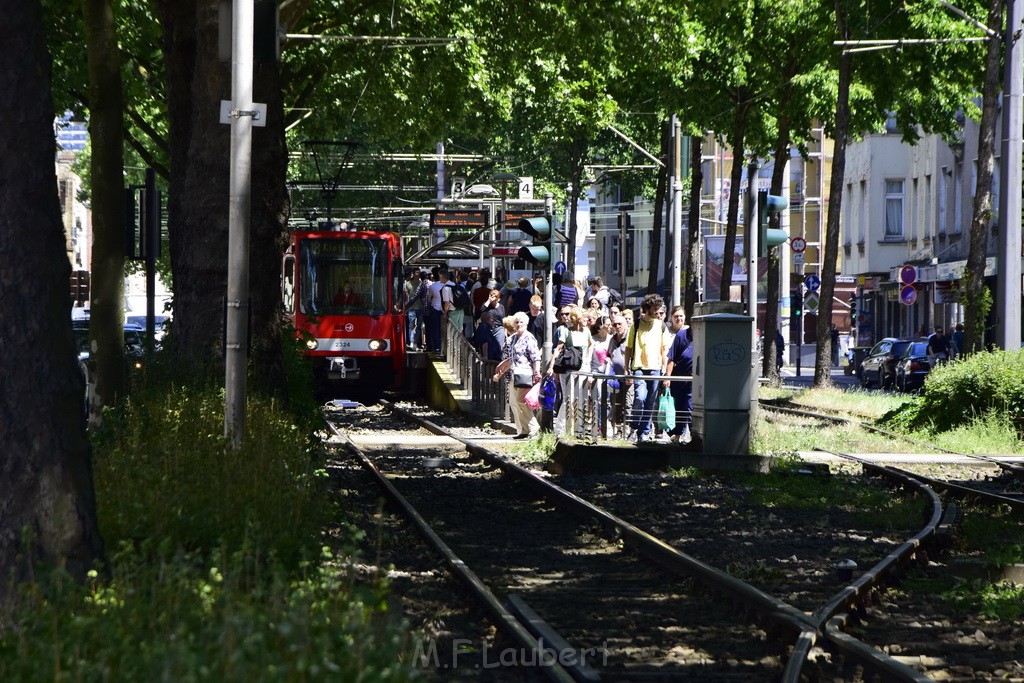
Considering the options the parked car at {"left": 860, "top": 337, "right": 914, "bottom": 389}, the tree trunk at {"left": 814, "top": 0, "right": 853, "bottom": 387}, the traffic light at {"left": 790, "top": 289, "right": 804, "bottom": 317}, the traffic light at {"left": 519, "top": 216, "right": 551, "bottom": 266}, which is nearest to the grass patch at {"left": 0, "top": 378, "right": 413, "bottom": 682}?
the traffic light at {"left": 519, "top": 216, "right": 551, "bottom": 266}

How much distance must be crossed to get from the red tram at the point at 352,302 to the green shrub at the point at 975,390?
12.1 m

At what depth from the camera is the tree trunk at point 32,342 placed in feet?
25.1

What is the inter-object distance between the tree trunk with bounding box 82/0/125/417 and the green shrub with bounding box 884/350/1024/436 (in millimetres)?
11395

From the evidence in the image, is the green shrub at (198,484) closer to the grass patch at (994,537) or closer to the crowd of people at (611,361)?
the grass patch at (994,537)

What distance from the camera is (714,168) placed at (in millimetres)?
92250

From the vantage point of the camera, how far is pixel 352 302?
33.7m

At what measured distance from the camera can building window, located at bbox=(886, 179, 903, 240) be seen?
68.3m

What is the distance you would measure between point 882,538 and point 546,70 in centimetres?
2038

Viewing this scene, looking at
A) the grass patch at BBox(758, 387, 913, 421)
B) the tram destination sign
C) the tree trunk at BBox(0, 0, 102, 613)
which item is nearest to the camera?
the tree trunk at BBox(0, 0, 102, 613)

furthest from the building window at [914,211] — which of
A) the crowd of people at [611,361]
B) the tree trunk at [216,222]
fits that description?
the tree trunk at [216,222]

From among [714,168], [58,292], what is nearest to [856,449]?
[58,292]

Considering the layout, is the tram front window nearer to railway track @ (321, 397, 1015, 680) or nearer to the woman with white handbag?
the woman with white handbag

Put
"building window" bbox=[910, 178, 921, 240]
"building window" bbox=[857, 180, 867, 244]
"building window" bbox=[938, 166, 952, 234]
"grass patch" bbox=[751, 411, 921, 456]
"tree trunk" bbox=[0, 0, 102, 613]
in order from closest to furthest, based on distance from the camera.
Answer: "tree trunk" bbox=[0, 0, 102, 613] < "grass patch" bbox=[751, 411, 921, 456] < "building window" bbox=[938, 166, 952, 234] < "building window" bbox=[910, 178, 921, 240] < "building window" bbox=[857, 180, 867, 244]

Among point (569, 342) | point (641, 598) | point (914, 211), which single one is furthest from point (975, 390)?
point (914, 211)
